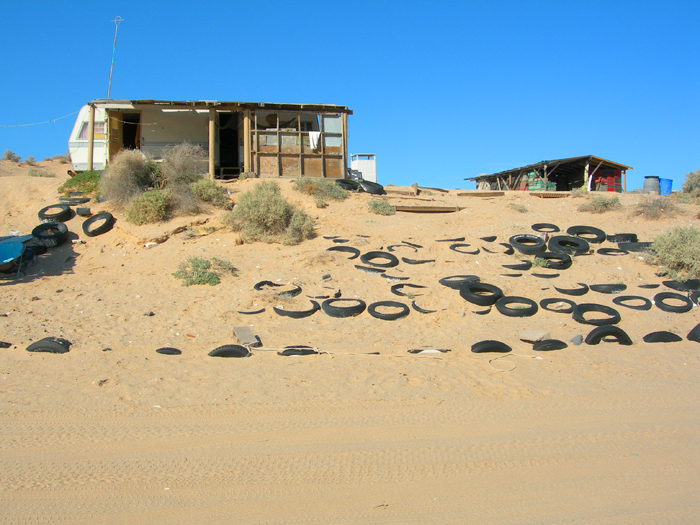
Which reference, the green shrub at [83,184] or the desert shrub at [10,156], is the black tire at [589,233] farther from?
the desert shrub at [10,156]

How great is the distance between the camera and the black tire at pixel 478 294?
378 inches

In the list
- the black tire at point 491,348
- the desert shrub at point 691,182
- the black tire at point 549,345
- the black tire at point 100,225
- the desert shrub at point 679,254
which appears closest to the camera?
the black tire at point 491,348

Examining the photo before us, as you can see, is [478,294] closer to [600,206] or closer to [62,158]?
[600,206]

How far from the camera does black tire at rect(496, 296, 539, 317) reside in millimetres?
9250

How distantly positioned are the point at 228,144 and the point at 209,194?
7336 mm

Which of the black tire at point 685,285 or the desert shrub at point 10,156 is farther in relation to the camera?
the desert shrub at point 10,156

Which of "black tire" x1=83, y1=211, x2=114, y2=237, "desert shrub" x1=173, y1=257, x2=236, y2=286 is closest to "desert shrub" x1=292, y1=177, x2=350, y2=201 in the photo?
"desert shrub" x1=173, y1=257, x2=236, y2=286

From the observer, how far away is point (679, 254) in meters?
11.5

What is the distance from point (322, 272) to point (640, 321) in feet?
21.3

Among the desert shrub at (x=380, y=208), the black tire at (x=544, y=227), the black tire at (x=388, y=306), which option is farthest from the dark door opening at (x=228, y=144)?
the black tire at (x=388, y=306)

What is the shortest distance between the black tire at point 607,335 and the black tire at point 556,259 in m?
3.83

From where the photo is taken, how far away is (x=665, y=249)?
38.8 ft

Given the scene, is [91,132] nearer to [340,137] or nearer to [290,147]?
[290,147]

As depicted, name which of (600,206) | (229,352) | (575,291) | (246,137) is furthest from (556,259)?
(246,137)
